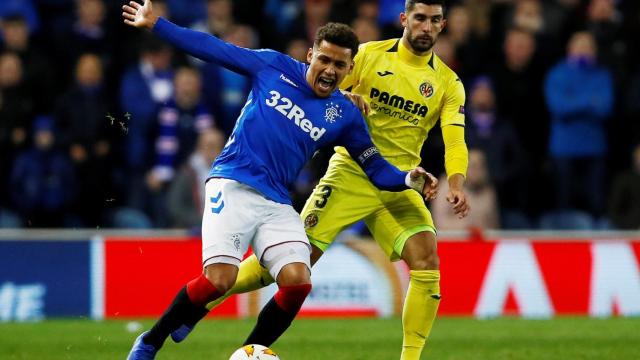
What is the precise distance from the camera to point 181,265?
14.4 metres

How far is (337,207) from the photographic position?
9.60m

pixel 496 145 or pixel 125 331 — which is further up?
pixel 496 145

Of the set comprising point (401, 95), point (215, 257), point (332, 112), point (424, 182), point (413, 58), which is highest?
point (413, 58)

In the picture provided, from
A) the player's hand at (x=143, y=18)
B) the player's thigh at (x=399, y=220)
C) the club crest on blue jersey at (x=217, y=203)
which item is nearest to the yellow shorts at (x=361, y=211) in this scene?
the player's thigh at (x=399, y=220)

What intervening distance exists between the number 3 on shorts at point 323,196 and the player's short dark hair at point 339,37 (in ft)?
4.48

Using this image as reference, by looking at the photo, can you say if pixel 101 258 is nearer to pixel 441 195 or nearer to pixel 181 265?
pixel 181 265

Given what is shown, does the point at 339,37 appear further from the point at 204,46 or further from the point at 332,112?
the point at 204,46

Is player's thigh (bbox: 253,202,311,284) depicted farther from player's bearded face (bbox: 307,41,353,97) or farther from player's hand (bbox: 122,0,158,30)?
player's hand (bbox: 122,0,158,30)

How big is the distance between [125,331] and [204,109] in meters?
3.63

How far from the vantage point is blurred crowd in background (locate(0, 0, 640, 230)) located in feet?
49.4

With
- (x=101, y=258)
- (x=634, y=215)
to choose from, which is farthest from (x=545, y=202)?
(x=101, y=258)

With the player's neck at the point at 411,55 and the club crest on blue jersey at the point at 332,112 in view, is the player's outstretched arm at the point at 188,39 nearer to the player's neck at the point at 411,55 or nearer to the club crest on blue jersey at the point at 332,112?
the club crest on blue jersey at the point at 332,112

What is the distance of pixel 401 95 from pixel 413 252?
112 centimetres

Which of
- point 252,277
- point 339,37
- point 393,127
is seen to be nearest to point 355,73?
point 393,127
